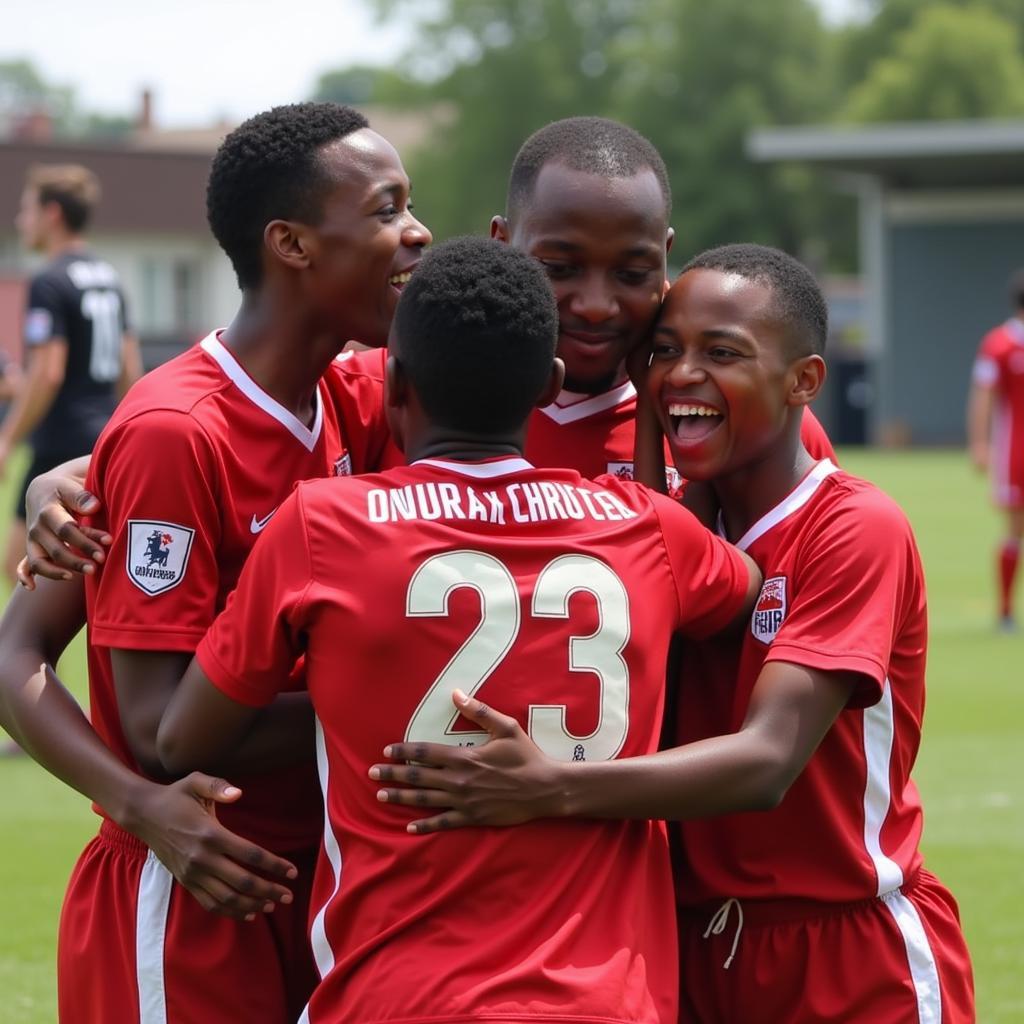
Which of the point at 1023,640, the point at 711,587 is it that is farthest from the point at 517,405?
the point at 1023,640

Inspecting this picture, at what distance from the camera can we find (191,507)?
9.79ft

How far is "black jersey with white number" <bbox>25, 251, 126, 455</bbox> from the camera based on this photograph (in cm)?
937

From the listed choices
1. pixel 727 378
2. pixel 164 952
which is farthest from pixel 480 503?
pixel 164 952

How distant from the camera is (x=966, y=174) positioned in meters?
37.0

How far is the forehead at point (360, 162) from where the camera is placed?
3.21 m

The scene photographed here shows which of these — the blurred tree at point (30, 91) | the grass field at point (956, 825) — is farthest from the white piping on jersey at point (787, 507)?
the blurred tree at point (30, 91)

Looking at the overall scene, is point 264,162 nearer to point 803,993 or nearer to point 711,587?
point 711,587

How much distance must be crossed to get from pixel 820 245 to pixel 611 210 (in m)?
65.3

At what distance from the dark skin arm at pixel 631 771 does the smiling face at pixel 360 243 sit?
92 cm

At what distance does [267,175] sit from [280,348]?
310 mm

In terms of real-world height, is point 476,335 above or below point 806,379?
above

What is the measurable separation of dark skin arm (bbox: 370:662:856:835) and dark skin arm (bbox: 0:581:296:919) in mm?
387

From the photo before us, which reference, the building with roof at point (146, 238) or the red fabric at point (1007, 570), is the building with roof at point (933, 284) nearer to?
the building with roof at point (146, 238)

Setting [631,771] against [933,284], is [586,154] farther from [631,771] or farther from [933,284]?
[933,284]
